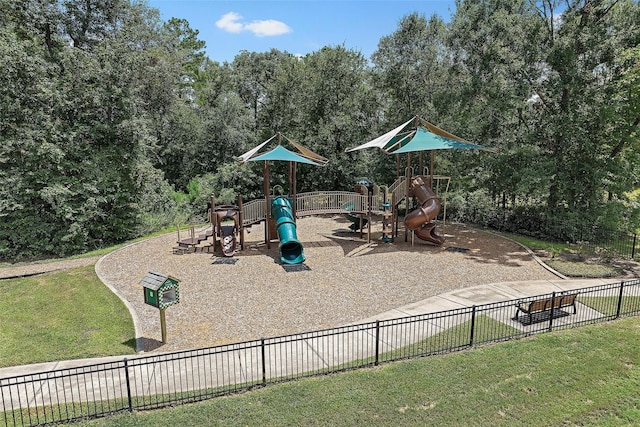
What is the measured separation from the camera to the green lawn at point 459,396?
6422 millimetres

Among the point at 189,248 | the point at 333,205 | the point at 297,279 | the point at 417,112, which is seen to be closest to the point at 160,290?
the point at 297,279

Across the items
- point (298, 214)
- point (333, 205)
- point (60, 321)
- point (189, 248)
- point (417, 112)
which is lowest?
point (60, 321)

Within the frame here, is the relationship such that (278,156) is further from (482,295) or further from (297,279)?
(482,295)

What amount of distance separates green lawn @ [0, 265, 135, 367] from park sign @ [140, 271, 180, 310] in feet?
3.87

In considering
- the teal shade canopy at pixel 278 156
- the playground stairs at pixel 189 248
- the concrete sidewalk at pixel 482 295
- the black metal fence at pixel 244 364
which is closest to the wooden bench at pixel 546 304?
the black metal fence at pixel 244 364

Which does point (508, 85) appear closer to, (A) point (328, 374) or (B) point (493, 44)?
(B) point (493, 44)

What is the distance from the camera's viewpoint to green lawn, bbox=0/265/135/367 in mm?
8922

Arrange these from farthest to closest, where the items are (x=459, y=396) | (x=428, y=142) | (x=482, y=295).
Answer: (x=428, y=142) → (x=482, y=295) → (x=459, y=396)

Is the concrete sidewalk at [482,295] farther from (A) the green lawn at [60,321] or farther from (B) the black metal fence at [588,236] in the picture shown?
(A) the green lawn at [60,321]

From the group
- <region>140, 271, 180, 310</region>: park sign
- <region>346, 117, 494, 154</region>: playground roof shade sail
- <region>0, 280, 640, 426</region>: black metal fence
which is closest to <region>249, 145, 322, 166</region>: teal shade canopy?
<region>346, 117, 494, 154</region>: playground roof shade sail

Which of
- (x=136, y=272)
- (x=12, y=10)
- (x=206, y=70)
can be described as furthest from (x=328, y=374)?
(x=206, y=70)

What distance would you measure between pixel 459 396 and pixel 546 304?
4.47m

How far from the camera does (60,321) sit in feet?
34.6

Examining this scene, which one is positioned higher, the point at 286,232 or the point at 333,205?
the point at 333,205
